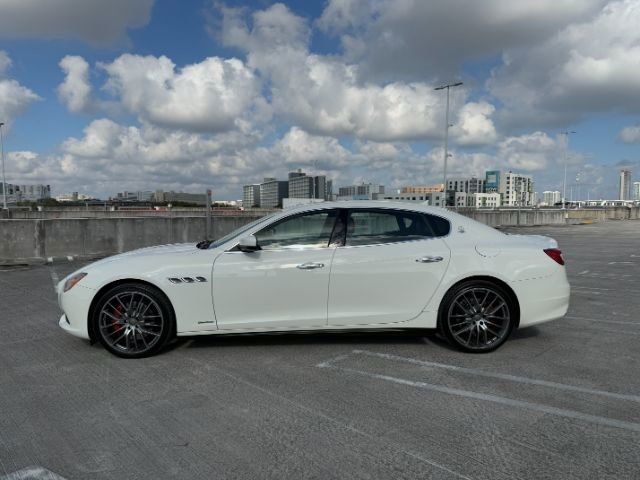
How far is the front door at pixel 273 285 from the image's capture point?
4.57 meters

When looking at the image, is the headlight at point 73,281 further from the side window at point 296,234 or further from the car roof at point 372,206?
the car roof at point 372,206

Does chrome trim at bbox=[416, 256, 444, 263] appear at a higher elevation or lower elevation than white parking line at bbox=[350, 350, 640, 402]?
higher

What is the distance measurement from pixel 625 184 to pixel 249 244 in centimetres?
17186

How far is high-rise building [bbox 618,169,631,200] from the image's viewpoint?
443 ft

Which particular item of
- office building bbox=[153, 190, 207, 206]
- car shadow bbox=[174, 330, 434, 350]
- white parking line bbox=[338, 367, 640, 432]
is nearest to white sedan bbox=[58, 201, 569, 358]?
→ car shadow bbox=[174, 330, 434, 350]

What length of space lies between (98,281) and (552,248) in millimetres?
4490

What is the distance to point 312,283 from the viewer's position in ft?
15.1

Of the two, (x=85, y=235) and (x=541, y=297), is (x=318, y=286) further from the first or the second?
(x=85, y=235)

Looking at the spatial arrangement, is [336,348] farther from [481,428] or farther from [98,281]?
[98,281]

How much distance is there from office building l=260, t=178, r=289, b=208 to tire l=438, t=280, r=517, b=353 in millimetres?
36129

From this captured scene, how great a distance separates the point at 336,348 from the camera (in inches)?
193

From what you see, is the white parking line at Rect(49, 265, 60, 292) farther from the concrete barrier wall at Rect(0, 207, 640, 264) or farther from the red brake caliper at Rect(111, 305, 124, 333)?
the red brake caliper at Rect(111, 305, 124, 333)

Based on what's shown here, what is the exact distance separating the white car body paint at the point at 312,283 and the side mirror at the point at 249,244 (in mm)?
75

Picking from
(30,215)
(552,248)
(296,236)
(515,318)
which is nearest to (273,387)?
(296,236)
